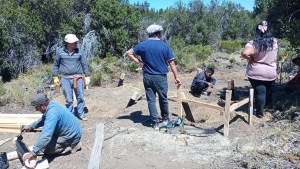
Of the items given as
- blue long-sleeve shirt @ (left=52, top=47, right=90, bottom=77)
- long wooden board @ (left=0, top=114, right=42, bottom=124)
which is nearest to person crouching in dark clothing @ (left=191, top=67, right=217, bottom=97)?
blue long-sleeve shirt @ (left=52, top=47, right=90, bottom=77)

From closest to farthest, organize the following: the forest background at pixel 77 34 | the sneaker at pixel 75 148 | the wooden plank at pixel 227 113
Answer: the sneaker at pixel 75 148 < the wooden plank at pixel 227 113 < the forest background at pixel 77 34

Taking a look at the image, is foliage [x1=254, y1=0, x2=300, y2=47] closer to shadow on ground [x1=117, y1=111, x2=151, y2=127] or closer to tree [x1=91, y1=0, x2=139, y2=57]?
shadow on ground [x1=117, y1=111, x2=151, y2=127]

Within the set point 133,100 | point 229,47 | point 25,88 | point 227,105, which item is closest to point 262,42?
point 227,105

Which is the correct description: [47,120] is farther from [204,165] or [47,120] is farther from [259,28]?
[259,28]

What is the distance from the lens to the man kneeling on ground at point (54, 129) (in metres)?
4.83

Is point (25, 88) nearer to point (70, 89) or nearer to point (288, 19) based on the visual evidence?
point (70, 89)

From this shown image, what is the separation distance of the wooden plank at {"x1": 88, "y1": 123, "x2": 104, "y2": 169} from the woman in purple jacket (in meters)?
2.72

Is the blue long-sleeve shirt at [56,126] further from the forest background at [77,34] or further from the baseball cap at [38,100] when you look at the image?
the forest background at [77,34]

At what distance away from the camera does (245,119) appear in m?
6.73

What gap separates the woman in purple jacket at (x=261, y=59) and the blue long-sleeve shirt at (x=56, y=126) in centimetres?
302

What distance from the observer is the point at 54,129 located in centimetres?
500

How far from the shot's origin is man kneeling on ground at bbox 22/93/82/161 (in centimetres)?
483

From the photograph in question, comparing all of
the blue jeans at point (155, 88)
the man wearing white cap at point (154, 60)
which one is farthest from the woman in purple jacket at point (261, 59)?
the blue jeans at point (155, 88)

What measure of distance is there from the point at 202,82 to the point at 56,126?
4.46 meters
